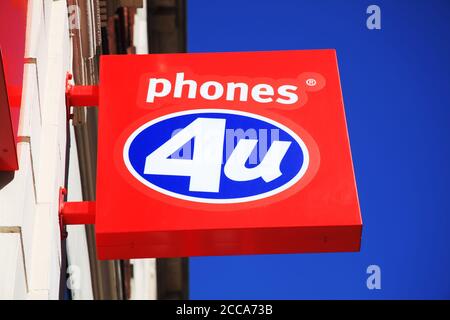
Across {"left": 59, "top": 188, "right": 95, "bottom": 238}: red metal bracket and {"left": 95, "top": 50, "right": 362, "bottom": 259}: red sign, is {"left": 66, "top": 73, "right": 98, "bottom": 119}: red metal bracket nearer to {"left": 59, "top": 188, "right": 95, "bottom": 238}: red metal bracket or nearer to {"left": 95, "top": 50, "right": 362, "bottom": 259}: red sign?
{"left": 95, "top": 50, "right": 362, "bottom": 259}: red sign

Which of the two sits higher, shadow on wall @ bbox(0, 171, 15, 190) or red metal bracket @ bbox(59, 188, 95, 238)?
shadow on wall @ bbox(0, 171, 15, 190)

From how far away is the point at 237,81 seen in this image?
905 centimetres

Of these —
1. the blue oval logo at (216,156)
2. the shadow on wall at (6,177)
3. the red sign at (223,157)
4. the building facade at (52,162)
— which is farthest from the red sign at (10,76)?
the blue oval logo at (216,156)

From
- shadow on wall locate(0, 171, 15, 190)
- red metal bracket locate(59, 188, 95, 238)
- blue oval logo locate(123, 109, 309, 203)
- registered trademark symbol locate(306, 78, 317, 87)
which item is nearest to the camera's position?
shadow on wall locate(0, 171, 15, 190)

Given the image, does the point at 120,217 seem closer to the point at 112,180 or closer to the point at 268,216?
the point at 112,180

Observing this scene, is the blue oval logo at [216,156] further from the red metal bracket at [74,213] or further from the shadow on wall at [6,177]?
the shadow on wall at [6,177]

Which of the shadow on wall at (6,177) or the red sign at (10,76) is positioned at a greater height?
the red sign at (10,76)

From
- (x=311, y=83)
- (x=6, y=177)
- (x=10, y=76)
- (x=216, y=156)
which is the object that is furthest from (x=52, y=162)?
(x=311, y=83)

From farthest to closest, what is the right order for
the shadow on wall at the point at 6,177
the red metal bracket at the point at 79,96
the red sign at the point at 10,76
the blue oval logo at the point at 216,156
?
1. the red metal bracket at the point at 79,96
2. the blue oval logo at the point at 216,156
3. the shadow on wall at the point at 6,177
4. the red sign at the point at 10,76

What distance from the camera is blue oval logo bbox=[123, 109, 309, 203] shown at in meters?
7.95

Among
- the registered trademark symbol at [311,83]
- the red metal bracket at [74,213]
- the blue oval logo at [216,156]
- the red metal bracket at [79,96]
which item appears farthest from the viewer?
the red metal bracket at [79,96]

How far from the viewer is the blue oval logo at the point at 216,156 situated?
26.1 feet

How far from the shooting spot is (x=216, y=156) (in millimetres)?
8188

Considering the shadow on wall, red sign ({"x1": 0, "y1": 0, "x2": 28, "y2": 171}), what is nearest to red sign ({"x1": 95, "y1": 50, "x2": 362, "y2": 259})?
the shadow on wall
